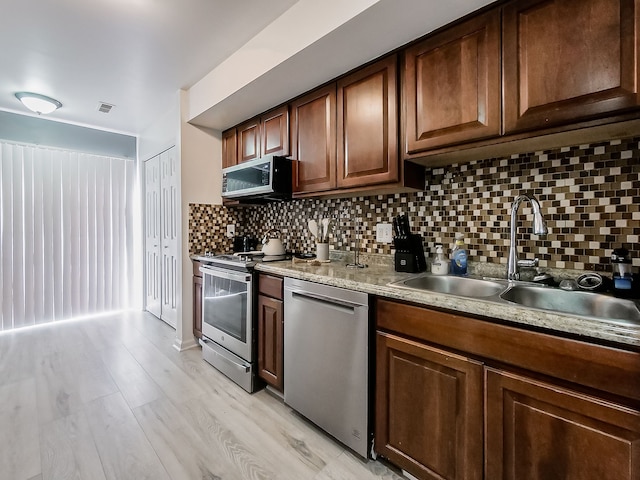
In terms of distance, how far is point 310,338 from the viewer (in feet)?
5.44

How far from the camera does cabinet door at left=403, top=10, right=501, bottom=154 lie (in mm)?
1294

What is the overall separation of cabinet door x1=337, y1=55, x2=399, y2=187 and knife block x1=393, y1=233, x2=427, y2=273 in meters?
0.36

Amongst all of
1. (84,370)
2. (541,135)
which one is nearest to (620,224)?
(541,135)

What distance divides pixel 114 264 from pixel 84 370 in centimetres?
197

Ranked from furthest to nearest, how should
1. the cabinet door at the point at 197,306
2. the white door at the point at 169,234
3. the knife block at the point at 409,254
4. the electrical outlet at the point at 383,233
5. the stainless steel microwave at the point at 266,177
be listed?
the white door at the point at 169,234 < the cabinet door at the point at 197,306 < the stainless steel microwave at the point at 266,177 < the electrical outlet at the point at 383,233 < the knife block at the point at 409,254

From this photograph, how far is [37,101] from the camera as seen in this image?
2.88 metres

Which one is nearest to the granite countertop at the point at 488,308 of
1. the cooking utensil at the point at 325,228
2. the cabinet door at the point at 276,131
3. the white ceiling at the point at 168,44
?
the cooking utensil at the point at 325,228

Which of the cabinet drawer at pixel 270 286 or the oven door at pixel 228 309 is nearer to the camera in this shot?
the cabinet drawer at pixel 270 286

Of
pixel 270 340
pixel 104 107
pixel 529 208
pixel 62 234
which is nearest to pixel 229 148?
pixel 104 107

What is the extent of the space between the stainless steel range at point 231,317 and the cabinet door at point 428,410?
1.04 m

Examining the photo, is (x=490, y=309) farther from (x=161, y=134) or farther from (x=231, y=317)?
(x=161, y=134)

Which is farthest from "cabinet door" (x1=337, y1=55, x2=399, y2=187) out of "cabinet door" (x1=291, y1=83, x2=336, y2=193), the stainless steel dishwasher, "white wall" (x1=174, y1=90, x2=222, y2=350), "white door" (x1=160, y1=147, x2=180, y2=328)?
"white door" (x1=160, y1=147, x2=180, y2=328)

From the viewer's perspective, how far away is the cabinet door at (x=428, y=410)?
1.09m

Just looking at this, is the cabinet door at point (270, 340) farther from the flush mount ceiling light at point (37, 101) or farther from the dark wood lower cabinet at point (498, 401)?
the flush mount ceiling light at point (37, 101)
